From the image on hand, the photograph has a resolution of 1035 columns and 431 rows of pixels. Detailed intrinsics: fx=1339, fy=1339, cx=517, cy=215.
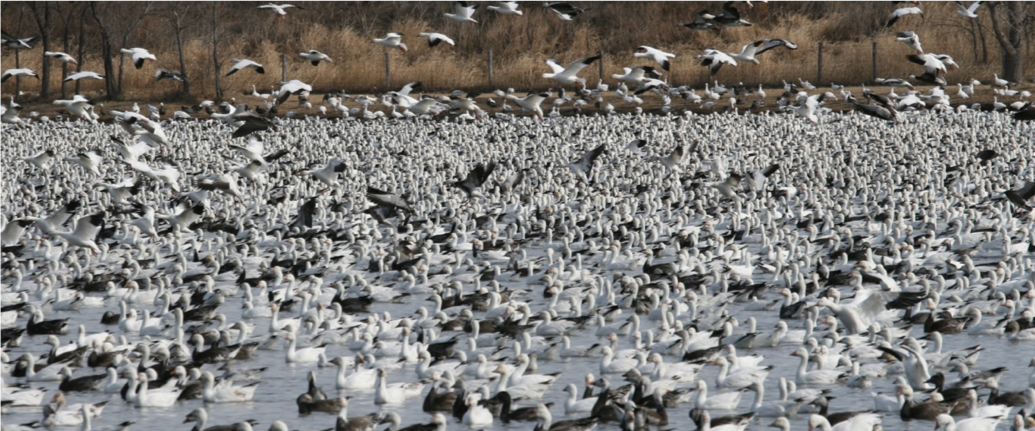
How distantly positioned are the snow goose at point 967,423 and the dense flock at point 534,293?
0.02 metres

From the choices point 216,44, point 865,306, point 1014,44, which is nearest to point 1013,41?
point 1014,44

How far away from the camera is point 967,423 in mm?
9883

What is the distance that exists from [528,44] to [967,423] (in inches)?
1788

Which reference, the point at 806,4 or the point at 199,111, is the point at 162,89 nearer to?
the point at 199,111

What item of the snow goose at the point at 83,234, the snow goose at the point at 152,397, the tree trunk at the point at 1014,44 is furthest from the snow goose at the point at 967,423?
the tree trunk at the point at 1014,44

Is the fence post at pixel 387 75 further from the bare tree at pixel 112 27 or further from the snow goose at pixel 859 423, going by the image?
the snow goose at pixel 859 423

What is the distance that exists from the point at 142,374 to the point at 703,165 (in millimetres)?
19753

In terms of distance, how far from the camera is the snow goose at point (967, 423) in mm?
9578

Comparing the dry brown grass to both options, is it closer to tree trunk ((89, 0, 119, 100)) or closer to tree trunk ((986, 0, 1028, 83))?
tree trunk ((89, 0, 119, 100))

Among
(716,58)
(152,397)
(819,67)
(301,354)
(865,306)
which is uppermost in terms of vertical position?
(819,67)

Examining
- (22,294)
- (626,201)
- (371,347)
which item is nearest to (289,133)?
(626,201)

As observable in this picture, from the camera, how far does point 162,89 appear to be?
49.8 meters

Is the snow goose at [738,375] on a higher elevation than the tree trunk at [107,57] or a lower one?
lower

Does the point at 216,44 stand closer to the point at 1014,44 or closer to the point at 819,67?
the point at 819,67
